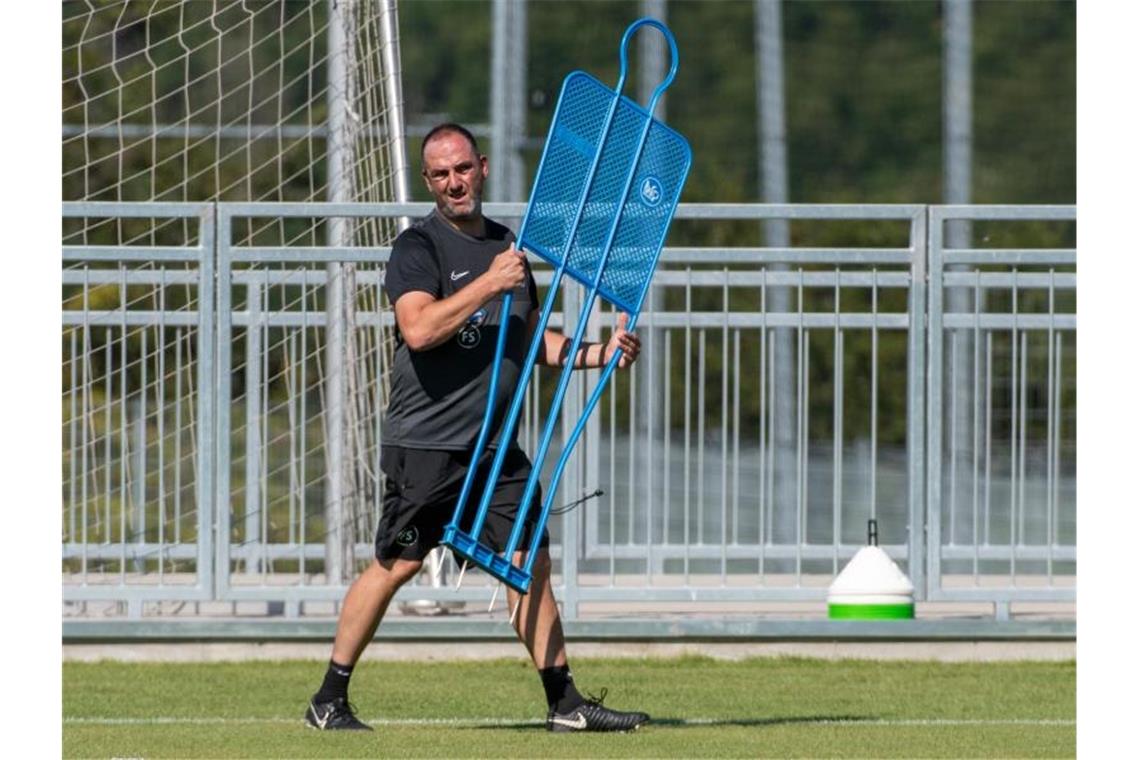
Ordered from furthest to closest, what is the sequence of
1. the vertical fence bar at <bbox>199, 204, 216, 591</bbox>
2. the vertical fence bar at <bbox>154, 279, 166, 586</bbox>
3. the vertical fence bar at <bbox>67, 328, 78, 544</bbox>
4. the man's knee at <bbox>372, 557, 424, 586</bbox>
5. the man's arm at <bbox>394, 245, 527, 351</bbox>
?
the vertical fence bar at <bbox>67, 328, 78, 544</bbox>
the vertical fence bar at <bbox>154, 279, 166, 586</bbox>
the vertical fence bar at <bbox>199, 204, 216, 591</bbox>
the man's knee at <bbox>372, 557, 424, 586</bbox>
the man's arm at <bbox>394, 245, 527, 351</bbox>

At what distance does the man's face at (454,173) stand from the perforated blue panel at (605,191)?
0.16 m

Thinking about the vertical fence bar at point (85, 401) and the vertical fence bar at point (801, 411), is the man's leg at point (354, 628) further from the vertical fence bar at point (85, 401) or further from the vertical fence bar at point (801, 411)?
the vertical fence bar at point (801, 411)

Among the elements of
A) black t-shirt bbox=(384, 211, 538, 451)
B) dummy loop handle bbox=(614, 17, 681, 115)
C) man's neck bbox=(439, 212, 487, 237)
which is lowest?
black t-shirt bbox=(384, 211, 538, 451)

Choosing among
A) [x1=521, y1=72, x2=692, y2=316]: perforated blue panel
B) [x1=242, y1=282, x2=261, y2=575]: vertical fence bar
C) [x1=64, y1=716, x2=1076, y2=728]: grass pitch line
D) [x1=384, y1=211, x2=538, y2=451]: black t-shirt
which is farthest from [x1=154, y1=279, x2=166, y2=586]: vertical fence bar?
[x1=521, y1=72, x2=692, y2=316]: perforated blue panel

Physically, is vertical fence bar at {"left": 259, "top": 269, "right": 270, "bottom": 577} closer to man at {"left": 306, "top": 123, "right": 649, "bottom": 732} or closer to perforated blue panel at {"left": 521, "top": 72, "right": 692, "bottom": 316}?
man at {"left": 306, "top": 123, "right": 649, "bottom": 732}

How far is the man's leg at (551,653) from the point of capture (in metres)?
6.73

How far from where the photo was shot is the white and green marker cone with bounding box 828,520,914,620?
909 cm

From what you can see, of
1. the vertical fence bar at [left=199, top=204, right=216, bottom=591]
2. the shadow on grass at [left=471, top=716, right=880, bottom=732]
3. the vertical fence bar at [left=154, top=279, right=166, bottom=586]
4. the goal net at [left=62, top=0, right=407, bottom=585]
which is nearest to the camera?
the shadow on grass at [left=471, top=716, right=880, bottom=732]

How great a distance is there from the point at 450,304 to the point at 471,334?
0.35 meters

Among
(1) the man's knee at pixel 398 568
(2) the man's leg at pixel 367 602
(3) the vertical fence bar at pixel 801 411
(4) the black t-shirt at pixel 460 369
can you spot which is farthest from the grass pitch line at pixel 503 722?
(3) the vertical fence bar at pixel 801 411

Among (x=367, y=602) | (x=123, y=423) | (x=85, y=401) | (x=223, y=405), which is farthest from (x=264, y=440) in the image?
(x=367, y=602)

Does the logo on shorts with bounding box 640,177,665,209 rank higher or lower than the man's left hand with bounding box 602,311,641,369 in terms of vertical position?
higher

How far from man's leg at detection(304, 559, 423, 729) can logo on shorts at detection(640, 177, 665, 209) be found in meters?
1.21
